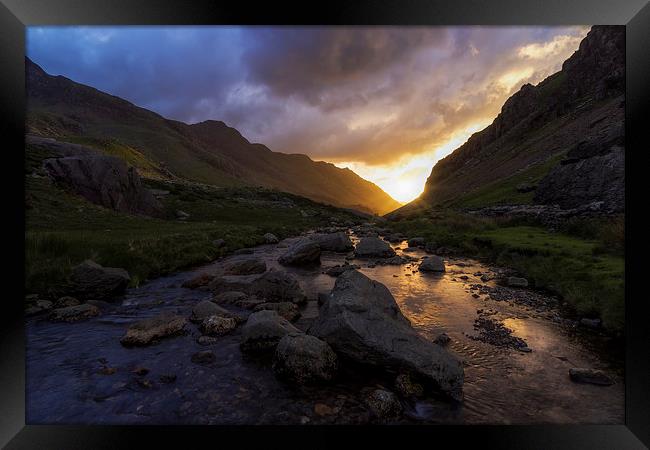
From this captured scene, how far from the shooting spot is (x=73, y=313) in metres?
10.5

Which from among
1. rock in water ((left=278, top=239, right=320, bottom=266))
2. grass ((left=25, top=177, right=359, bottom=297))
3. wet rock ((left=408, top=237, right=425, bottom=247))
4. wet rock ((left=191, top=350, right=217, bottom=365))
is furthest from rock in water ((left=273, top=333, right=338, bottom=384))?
wet rock ((left=408, top=237, right=425, bottom=247))

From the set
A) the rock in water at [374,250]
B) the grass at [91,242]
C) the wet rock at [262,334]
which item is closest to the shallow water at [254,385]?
the wet rock at [262,334]

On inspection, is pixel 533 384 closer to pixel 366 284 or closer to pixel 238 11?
pixel 366 284

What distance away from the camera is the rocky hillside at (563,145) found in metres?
30.5

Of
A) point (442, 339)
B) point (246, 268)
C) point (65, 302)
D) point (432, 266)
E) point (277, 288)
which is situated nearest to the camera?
point (442, 339)

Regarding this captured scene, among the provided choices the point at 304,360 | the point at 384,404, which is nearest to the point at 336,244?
the point at 304,360

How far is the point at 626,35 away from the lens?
506 cm

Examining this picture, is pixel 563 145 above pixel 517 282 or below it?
above

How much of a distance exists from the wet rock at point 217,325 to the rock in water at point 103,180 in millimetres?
30320

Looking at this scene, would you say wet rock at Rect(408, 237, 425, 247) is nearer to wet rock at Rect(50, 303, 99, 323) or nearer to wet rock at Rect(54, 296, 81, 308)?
wet rock at Rect(50, 303, 99, 323)

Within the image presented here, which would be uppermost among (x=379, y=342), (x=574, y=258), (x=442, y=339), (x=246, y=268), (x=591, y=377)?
(x=574, y=258)

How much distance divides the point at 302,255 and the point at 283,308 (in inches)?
424

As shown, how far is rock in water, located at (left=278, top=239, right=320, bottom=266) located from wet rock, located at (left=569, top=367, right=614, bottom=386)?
16.6 m

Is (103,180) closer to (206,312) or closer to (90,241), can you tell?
(90,241)
